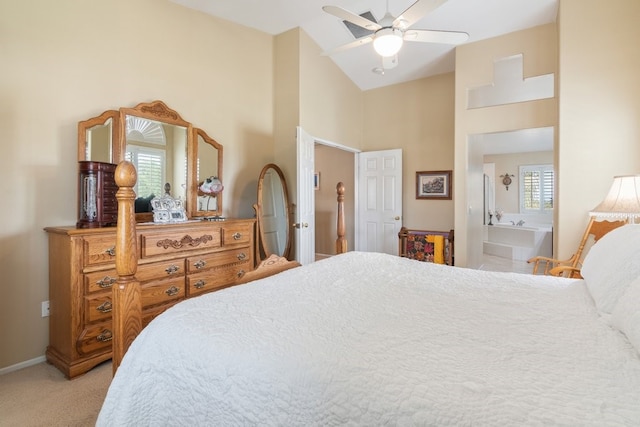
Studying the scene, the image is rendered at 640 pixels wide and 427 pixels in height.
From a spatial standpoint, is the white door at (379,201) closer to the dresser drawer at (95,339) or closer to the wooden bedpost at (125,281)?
the dresser drawer at (95,339)

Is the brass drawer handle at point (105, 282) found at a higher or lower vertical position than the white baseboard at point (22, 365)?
higher

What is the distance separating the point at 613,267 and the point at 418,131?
4.24 metres

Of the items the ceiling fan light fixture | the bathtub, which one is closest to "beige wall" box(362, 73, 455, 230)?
the bathtub

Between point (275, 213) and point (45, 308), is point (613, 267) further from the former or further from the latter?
point (45, 308)

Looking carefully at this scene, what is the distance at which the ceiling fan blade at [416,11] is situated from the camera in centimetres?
203

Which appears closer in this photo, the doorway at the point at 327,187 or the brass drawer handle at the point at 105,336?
the brass drawer handle at the point at 105,336

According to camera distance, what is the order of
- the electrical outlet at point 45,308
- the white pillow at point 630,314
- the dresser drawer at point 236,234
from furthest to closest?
1. the dresser drawer at point 236,234
2. the electrical outlet at point 45,308
3. the white pillow at point 630,314

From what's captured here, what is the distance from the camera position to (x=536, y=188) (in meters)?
7.46

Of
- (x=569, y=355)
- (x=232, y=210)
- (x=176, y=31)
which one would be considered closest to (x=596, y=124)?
(x=569, y=355)

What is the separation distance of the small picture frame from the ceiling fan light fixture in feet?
9.41

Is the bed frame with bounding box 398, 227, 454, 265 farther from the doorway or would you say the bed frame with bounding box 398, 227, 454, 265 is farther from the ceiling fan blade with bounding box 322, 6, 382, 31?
the ceiling fan blade with bounding box 322, 6, 382, 31

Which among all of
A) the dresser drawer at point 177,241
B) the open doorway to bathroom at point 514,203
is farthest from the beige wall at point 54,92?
the open doorway to bathroom at point 514,203

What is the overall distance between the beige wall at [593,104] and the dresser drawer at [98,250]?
404 centimetres

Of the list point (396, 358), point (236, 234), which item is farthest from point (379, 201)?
point (396, 358)
